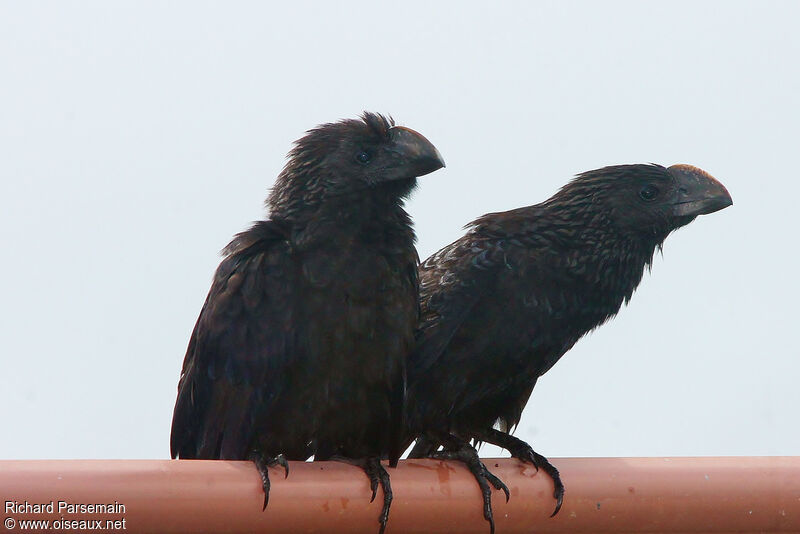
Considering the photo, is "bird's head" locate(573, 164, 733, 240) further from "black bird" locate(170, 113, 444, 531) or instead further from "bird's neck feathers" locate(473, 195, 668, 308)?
"black bird" locate(170, 113, 444, 531)

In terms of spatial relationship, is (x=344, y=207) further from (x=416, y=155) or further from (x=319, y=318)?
(x=319, y=318)

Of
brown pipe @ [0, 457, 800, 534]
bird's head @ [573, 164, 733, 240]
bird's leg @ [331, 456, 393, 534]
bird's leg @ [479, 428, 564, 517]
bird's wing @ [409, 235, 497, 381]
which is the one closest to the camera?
brown pipe @ [0, 457, 800, 534]

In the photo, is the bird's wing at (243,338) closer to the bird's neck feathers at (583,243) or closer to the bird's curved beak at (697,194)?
the bird's neck feathers at (583,243)

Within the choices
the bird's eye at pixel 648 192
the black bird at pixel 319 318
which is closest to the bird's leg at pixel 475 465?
the black bird at pixel 319 318

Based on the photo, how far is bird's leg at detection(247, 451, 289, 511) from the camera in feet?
8.96

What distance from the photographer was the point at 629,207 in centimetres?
441

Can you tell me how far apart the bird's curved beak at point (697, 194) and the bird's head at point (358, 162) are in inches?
45.5

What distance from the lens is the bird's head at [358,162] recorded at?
12.7 ft

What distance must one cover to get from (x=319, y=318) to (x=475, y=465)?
0.75 m

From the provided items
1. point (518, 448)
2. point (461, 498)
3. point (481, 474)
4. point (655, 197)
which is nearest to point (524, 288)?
point (518, 448)

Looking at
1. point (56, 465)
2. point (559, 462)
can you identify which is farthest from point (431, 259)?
point (56, 465)

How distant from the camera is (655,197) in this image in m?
4.44

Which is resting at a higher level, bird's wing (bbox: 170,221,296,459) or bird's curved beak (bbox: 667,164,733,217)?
bird's curved beak (bbox: 667,164,733,217)

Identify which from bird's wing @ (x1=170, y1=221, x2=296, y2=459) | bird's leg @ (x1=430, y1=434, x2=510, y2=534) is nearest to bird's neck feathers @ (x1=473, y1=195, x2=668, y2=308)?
bird's leg @ (x1=430, y1=434, x2=510, y2=534)
